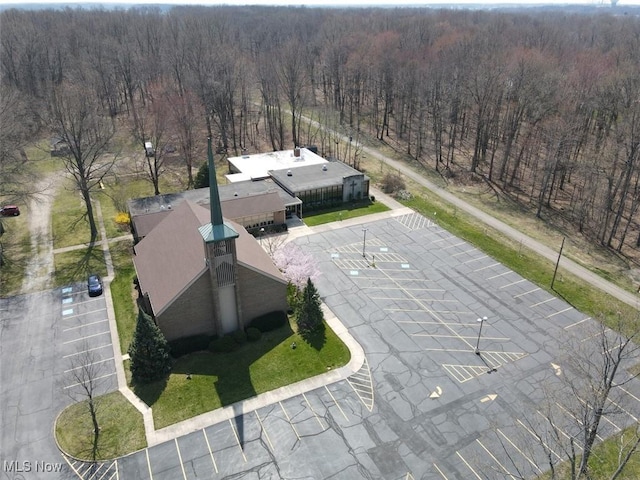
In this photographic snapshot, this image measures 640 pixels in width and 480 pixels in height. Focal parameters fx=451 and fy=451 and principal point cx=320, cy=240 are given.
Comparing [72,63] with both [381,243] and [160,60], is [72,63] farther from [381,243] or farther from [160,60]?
[381,243]

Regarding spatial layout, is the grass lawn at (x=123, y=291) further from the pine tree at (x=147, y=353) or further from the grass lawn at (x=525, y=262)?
the grass lawn at (x=525, y=262)

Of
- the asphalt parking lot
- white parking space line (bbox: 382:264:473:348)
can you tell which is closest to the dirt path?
the asphalt parking lot

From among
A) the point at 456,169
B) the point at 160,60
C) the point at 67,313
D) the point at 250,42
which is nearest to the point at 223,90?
the point at 160,60

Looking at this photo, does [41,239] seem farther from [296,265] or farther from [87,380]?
[296,265]

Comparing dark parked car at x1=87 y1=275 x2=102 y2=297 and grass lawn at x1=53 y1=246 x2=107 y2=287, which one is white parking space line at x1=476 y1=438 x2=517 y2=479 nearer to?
dark parked car at x1=87 y1=275 x2=102 y2=297

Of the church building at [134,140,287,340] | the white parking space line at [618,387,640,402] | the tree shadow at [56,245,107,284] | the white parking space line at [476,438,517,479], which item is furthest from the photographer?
the tree shadow at [56,245,107,284]

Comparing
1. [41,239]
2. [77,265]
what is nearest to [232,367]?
[77,265]

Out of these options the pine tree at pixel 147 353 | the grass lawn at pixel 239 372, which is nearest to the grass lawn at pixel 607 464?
the grass lawn at pixel 239 372
